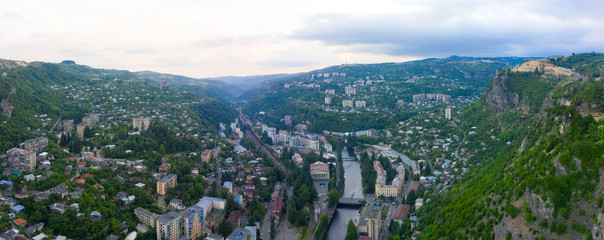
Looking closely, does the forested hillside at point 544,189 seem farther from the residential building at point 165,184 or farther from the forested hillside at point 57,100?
the forested hillside at point 57,100

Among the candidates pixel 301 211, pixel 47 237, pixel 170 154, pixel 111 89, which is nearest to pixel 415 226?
pixel 301 211

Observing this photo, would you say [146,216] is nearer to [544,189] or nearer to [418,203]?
[418,203]

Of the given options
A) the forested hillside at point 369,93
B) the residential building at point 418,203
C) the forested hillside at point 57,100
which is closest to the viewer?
the residential building at point 418,203

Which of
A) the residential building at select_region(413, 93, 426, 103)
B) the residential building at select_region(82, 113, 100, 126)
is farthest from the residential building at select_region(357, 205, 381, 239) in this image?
the residential building at select_region(413, 93, 426, 103)

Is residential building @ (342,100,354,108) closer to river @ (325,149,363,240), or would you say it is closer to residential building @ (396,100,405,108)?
residential building @ (396,100,405,108)

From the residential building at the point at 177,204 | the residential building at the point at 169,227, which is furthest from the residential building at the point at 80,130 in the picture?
the residential building at the point at 169,227

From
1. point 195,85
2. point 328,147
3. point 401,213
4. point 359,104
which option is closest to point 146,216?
point 401,213

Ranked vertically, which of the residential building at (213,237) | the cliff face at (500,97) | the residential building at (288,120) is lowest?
the residential building at (213,237)

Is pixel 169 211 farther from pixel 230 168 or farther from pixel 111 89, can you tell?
pixel 111 89
